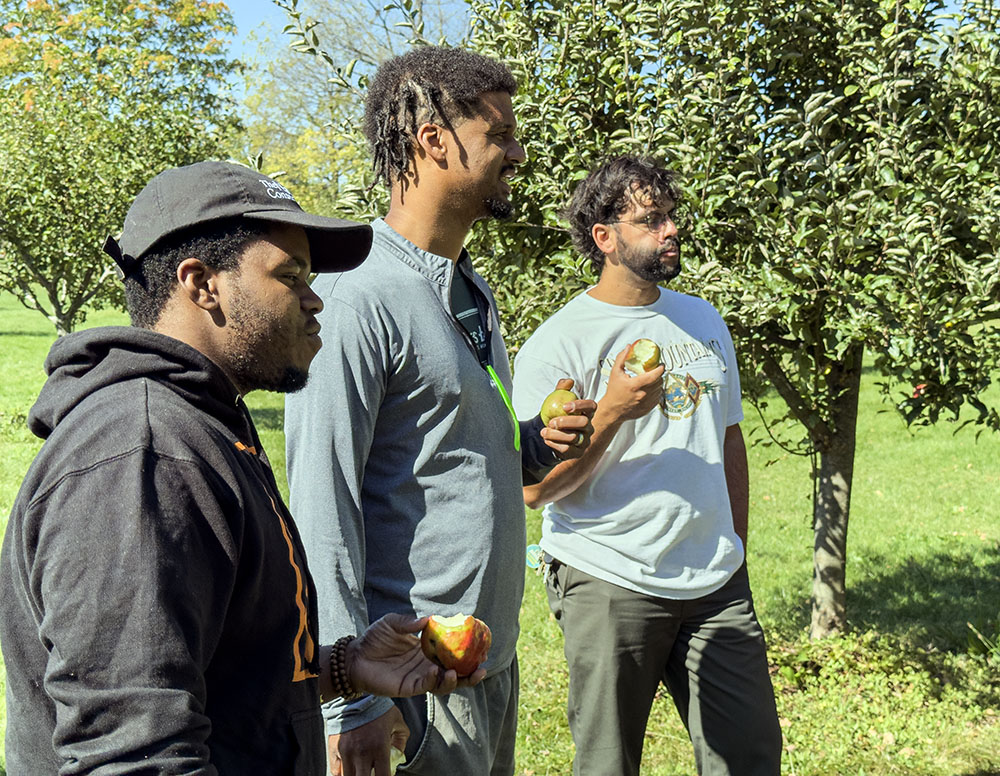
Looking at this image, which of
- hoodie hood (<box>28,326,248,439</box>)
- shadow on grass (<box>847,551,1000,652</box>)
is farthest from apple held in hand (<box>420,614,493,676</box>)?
shadow on grass (<box>847,551,1000,652</box>)

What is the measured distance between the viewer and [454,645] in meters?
1.75

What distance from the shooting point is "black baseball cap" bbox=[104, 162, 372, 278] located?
140 cm

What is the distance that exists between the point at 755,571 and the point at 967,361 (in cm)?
344

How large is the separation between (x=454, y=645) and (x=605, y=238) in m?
1.88

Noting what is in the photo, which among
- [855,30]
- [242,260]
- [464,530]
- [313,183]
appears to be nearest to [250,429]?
[242,260]

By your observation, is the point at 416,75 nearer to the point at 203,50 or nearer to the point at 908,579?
the point at 908,579

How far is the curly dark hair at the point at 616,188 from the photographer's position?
333cm

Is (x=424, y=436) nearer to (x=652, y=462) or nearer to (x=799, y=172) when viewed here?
(x=652, y=462)

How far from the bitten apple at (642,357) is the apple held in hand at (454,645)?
4.37 feet

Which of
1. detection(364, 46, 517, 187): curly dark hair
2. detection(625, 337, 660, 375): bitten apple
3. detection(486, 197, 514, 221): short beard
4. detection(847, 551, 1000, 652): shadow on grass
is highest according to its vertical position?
detection(364, 46, 517, 187): curly dark hair

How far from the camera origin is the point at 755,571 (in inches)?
266

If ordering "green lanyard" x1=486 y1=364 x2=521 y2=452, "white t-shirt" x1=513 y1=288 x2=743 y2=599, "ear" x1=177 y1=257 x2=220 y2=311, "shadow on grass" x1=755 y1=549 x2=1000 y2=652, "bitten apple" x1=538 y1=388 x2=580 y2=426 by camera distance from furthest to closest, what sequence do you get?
1. "shadow on grass" x1=755 y1=549 x2=1000 y2=652
2. "white t-shirt" x1=513 y1=288 x2=743 y2=599
3. "bitten apple" x1=538 y1=388 x2=580 y2=426
4. "green lanyard" x1=486 y1=364 x2=521 y2=452
5. "ear" x1=177 y1=257 x2=220 y2=311

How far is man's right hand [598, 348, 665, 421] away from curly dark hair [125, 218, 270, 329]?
1.50m

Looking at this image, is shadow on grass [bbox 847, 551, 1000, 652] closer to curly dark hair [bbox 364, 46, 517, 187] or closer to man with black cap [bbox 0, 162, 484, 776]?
curly dark hair [bbox 364, 46, 517, 187]
